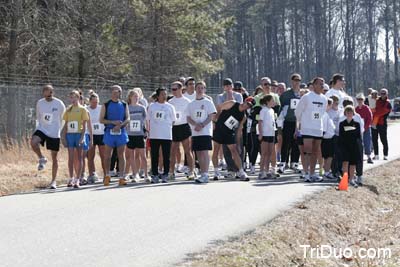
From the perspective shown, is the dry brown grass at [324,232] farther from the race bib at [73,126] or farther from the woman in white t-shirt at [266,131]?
the race bib at [73,126]

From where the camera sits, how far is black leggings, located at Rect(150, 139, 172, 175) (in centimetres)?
1494

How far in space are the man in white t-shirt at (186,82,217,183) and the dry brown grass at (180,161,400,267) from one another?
2661 mm

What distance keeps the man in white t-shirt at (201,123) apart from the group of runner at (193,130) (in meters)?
0.02

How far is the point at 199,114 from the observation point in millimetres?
14883

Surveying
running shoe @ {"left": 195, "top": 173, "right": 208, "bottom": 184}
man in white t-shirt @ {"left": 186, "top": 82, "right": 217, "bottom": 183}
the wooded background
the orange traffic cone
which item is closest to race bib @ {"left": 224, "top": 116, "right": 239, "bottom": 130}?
man in white t-shirt @ {"left": 186, "top": 82, "right": 217, "bottom": 183}

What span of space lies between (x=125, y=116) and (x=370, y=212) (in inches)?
201

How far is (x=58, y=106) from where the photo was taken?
47.7ft

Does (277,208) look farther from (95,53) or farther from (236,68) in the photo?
(236,68)

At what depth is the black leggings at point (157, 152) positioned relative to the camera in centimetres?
1494

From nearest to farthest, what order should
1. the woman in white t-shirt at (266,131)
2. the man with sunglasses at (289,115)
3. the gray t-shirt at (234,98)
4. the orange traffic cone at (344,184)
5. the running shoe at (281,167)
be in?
1. the orange traffic cone at (344,184)
2. the woman in white t-shirt at (266,131)
3. the gray t-shirt at (234,98)
4. the man with sunglasses at (289,115)
5. the running shoe at (281,167)

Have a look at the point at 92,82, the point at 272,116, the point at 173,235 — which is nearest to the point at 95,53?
the point at 92,82

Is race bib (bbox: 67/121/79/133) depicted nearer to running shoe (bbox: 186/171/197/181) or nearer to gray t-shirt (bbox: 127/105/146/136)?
gray t-shirt (bbox: 127/105/146/136)

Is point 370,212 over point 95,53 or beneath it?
Result: beneath

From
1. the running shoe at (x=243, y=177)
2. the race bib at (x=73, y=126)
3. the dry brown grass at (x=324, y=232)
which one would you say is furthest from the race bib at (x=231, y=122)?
the race bib at (x=73, y=126)
